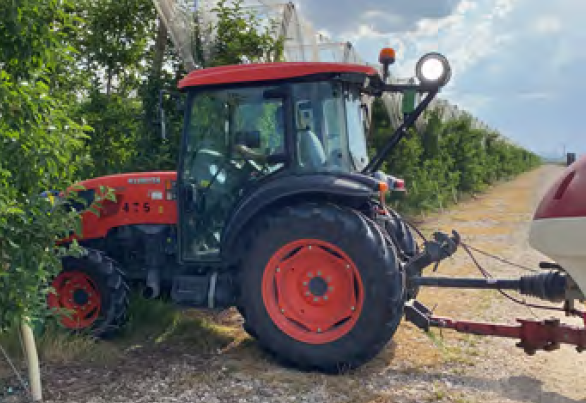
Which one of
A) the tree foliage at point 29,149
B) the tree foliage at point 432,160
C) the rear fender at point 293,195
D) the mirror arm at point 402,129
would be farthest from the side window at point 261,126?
the tree foliage at point 432,160

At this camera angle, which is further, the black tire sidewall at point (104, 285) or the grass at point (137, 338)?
the black tire sidewall at point (104, 285)

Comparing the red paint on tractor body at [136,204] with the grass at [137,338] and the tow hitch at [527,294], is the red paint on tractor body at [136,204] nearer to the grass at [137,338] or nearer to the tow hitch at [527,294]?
the grass at [137,338]

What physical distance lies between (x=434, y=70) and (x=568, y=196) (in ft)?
5.08

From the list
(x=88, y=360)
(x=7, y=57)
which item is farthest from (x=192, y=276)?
(x=7, y=57)

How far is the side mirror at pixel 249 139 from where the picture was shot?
4.79m

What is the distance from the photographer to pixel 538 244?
140 inches

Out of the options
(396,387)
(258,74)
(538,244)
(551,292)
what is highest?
(258,74)

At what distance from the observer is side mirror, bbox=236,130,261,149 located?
4.79 metres

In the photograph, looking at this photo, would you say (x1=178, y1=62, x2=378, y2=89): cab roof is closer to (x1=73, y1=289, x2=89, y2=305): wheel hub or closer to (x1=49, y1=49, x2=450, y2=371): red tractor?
(x1=49, y1=49, x2=450, y2=371): red tractor

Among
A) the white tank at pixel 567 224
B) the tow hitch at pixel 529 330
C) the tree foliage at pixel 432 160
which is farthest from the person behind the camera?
the tree foliage at pixel 432 160

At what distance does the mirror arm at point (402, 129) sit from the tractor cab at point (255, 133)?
12 centimetres

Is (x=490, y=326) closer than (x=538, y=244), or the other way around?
(x=538, y=244)

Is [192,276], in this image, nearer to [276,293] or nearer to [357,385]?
[276,293]

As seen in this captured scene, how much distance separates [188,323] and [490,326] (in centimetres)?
250
